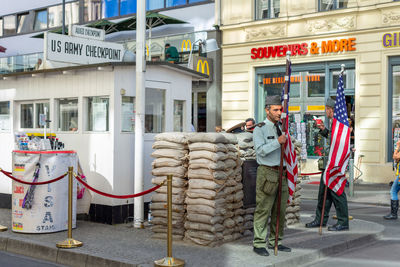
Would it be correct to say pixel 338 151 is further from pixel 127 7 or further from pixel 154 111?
pixel 127 7

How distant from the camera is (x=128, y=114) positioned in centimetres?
944

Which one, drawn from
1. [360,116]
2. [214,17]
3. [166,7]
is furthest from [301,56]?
[166,7]

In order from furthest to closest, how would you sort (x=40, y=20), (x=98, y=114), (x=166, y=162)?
(x=40, y=20), (x=98, y=114), (x=166, y=162)

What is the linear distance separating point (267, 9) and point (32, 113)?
41.1ft

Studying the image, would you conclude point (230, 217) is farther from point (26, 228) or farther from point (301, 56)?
point (301, 56)

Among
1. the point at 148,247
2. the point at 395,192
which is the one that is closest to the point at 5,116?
the point at 148,247

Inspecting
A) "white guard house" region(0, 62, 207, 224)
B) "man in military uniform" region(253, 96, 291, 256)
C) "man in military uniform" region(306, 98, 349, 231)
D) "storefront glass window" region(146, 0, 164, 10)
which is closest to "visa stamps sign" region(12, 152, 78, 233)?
"white guard house" region(0, 62, 207, 224)

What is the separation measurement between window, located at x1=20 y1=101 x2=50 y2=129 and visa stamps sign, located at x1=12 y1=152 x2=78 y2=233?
1871 millimetres

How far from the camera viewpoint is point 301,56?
1978 cm

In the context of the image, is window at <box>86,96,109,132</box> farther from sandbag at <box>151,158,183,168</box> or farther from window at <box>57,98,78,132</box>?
sandbag at <box>151,158,183,168</box>

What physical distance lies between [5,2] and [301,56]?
21.7 meters

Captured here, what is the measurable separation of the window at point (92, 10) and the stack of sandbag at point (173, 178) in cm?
2089

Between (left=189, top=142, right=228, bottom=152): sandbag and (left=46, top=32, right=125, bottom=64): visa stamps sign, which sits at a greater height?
(left=46, top=32, right=125, bottom=64): visa stamps sign

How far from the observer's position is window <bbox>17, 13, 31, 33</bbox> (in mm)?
32625
